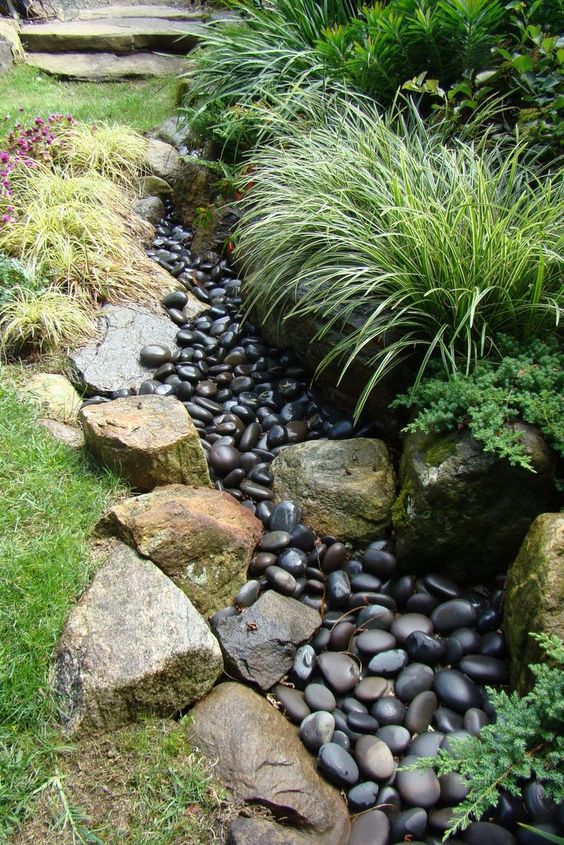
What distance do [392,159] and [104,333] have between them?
6.40 feet

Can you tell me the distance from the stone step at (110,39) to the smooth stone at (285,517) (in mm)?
6928

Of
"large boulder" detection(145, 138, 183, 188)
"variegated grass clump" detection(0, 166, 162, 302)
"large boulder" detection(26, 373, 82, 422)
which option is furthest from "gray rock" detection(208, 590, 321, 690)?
"large boulder" detection(145, 138, 183, 188)

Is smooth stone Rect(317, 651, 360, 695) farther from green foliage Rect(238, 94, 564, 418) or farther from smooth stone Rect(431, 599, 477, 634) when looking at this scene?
green foliage Rect(238, 94, 564, 418)

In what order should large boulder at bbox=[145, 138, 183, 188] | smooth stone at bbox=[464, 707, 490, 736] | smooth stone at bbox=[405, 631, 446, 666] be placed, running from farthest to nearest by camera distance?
large boulder at bbox=[145, 138, 183, 188]
smooth stone at bbox=[405, 631, 446, 666]
smooth stone at bbox=[464, 707, 490, 736]

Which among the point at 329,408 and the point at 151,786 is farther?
the point at 329,408

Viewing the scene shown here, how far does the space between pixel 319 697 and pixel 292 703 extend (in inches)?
3.9

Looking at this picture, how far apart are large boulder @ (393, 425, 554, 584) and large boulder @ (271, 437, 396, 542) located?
0.55ft

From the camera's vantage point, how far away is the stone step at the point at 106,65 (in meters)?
7.70

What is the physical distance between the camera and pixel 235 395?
3873mm

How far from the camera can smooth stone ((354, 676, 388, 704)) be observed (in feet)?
8.08

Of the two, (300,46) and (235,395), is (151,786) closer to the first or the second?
(235,395)

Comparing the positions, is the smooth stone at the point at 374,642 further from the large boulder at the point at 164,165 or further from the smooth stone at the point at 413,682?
the large boulder at the point at 164,165

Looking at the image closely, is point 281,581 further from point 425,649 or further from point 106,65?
point 106,65

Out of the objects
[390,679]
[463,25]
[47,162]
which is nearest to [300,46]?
[463,25]
